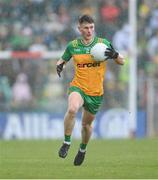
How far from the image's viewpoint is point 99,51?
12797 millimetres

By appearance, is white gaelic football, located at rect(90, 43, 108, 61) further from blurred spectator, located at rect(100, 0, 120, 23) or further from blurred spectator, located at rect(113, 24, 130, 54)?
blurred spectator, located at rect(100, 0, 120, 23)

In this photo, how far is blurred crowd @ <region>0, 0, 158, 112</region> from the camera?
2528cm

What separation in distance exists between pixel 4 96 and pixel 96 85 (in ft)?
40.7

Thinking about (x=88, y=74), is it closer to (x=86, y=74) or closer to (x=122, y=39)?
(x=86, y=74)

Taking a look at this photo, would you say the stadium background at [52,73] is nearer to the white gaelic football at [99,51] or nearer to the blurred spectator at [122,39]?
the blurred spectator at [122,39]

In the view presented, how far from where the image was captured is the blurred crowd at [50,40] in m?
25.3

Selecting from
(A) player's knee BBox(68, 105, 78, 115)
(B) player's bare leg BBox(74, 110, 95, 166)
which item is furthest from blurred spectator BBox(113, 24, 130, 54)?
(A) player's knee BBox(68, 105, 78, 115)

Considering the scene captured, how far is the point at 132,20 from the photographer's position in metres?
25.1

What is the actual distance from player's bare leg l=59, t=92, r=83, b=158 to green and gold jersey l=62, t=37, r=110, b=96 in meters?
0.28

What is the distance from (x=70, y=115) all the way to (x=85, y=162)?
4.89 ft

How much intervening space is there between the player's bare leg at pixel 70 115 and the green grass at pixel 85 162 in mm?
281

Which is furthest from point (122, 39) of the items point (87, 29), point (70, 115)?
point (70, 115)

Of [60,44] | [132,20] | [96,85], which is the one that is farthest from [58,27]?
[96,85]

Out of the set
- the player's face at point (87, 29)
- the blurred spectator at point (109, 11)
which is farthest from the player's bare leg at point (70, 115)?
the blurred spectator at point (109, 11)
